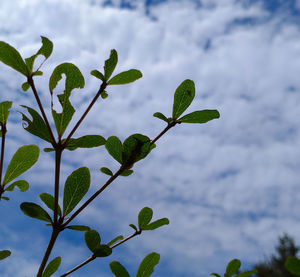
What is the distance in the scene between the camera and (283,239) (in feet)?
90.9

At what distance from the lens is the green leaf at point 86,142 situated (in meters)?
0.98

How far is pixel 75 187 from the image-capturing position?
3.29 ft

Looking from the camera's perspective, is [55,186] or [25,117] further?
[25,117]

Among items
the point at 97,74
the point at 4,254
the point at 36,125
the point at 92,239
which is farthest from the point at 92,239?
the point at 97,74

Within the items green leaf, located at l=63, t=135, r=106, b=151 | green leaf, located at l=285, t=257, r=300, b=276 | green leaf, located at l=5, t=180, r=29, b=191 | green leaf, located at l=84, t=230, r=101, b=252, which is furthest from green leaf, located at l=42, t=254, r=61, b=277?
green leaf, located at l=285, t=257, r=300, b=276

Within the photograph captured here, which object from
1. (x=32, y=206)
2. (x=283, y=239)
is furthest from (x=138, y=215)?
(x=283, y=239)

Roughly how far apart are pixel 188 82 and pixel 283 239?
3023cm

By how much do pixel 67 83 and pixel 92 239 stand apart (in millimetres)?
494

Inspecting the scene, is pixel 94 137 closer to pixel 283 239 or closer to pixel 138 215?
pixel 138 215

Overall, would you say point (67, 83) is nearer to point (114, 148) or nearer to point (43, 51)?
point (43, 51)

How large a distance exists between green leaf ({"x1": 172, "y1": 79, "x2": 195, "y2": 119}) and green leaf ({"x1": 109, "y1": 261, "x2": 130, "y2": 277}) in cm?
52

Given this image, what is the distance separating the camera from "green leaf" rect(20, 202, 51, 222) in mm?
930

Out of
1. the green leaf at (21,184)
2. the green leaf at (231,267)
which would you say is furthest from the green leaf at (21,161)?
the green leaf at (231,267)

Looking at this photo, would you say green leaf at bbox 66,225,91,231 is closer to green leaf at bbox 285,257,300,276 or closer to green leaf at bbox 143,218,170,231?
green leaf at bbox 143,218,170,231
